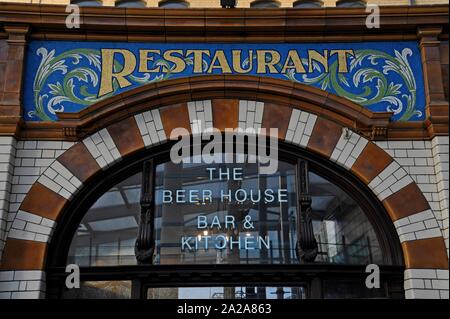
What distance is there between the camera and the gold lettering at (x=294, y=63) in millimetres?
9383

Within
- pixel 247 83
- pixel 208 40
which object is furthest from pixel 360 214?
pixel 208 40

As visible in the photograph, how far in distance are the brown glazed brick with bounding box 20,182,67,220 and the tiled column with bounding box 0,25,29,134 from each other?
2.96 ft

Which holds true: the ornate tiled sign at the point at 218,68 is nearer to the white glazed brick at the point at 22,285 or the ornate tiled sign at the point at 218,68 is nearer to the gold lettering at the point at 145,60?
the gold lettering at the point at 145,60

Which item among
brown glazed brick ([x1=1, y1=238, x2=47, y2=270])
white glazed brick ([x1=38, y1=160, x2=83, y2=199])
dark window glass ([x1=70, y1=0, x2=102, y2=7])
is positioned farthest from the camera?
dark window glass ([x1=70, y1=0, x2=102, y2=7])

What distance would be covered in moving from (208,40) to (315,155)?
7.88 feet

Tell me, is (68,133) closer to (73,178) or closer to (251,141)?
(73,178)

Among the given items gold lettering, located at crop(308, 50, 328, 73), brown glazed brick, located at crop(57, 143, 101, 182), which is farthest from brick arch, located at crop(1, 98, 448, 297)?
gold lettering, located at crop(308, 50, 328, 73)

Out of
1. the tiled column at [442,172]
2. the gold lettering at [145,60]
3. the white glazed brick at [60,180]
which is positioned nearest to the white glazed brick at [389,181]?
the tiled column at [442,172]

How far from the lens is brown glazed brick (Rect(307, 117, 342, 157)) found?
9.00 metres

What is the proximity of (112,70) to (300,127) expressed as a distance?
293 centimetres

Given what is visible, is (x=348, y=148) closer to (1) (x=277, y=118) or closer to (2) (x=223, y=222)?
(1) (x=277, y=118)

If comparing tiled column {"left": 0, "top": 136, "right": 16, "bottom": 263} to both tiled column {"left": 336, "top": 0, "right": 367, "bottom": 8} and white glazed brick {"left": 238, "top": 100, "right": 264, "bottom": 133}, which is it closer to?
white glazed brick {"left": 238, "top": 100, "right": 264, "bottom": 133}

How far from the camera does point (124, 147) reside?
9.00m

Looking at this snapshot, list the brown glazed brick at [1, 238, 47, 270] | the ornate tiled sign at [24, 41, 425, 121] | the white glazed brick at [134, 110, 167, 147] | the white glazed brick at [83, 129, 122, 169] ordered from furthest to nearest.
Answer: the ornate tiled sign at [24, 41, 425, 121], the white glazed brick at [134, 110, 167, 147], the white glazed brick at [83, 129, 122, 169], the brown glazed brick at [1, 238, 47, 270]
